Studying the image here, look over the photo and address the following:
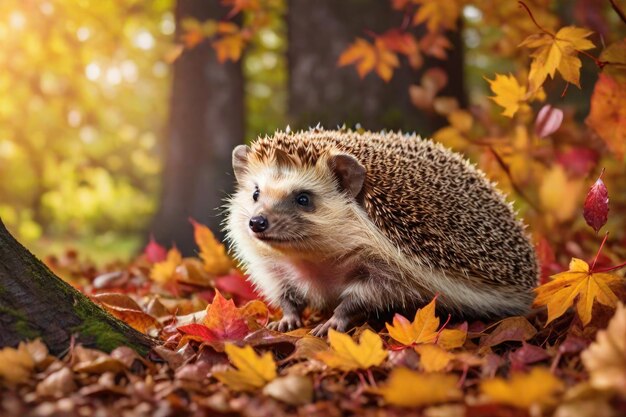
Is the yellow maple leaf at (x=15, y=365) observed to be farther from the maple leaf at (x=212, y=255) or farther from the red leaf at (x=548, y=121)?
the red leaf at (x=548, y=121)

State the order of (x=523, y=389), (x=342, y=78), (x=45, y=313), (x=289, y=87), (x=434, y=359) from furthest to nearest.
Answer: (x=289, y=87) → (x=342, y=78) → (x=45, y=313) → (x=434, y=359) → (x=523, y=389)

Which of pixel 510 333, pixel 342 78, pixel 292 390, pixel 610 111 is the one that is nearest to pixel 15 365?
pixel 292 390

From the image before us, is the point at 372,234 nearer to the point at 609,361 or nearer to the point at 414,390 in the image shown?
the point at 414,390

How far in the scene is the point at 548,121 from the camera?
3795 mm

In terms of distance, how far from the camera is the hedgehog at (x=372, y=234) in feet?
11.0

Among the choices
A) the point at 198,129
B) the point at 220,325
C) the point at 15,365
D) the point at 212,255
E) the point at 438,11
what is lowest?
the point at 220,325

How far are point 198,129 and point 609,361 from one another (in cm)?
706

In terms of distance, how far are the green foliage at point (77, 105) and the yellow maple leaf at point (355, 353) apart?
8.07 metres

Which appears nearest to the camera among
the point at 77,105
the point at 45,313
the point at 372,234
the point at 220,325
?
the point at 45,313

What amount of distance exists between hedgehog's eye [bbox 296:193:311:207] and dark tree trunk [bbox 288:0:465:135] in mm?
3353

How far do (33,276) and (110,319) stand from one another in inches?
14.2

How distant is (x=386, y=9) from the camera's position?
6914 mm

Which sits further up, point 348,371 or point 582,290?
point 348,371

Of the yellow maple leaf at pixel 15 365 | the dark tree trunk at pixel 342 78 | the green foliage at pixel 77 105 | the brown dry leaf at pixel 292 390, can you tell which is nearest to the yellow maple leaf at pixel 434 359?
the brown dry leaf at pixel 292 390
